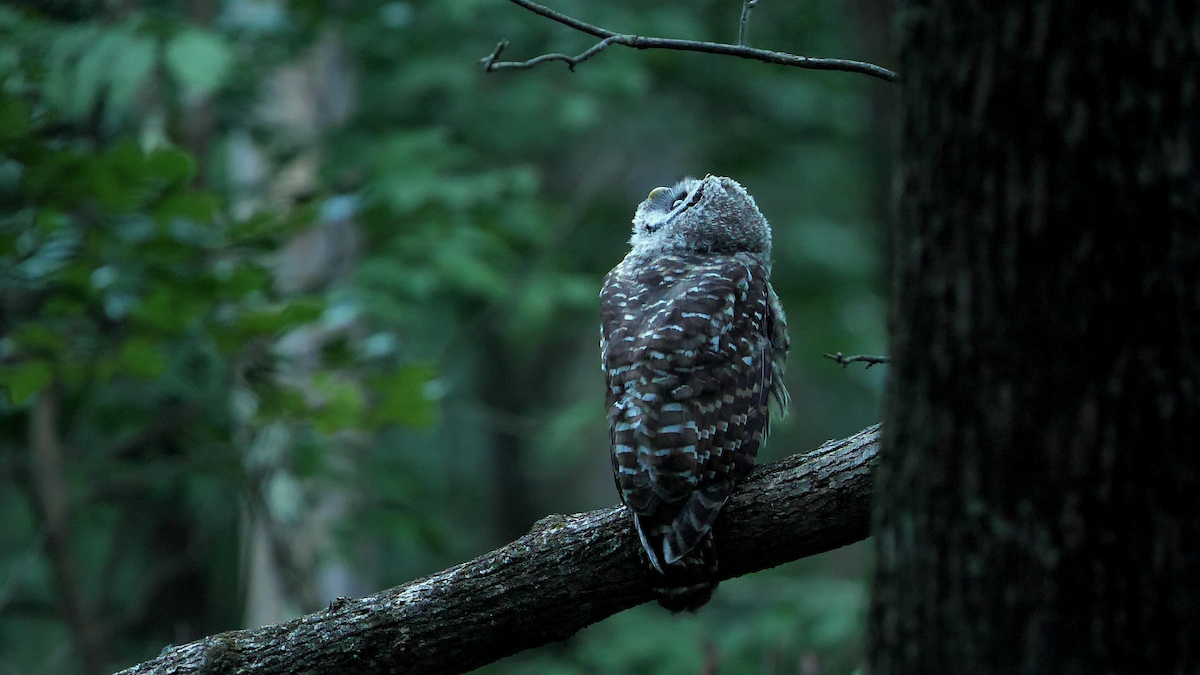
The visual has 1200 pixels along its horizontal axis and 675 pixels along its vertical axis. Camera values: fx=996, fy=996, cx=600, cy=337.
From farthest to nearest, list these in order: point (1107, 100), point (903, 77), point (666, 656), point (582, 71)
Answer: point (582, 71) → point (666, 656) → point (903, 77) → point (1107, 100)

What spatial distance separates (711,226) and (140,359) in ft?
8.42

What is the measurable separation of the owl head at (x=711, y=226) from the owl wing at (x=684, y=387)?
0.26 m

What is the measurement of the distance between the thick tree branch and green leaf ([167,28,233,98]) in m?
3.09

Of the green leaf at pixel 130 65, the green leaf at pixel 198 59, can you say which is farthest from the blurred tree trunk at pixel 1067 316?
the green leaf at pixel 130 65

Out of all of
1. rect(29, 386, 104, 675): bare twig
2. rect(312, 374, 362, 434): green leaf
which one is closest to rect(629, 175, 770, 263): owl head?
rect(312, 374, 362, 434): green leaf

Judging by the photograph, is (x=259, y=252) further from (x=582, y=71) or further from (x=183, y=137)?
(x=582, y=71)

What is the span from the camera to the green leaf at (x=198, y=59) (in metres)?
4.98

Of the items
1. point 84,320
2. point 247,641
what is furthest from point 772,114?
point 247,641

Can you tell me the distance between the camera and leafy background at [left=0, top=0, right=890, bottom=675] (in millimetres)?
4645

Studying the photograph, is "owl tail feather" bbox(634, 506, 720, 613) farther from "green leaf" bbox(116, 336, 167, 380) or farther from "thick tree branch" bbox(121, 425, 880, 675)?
"green leaf" bbox(116, 336, 167, 380)

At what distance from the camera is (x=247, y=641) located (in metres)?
2.96

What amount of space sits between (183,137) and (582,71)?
340 centimetres

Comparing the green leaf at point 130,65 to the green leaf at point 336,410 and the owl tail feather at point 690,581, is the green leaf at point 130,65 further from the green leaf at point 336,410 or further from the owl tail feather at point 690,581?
the owl tail feather at point 690,581

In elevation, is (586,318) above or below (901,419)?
below
